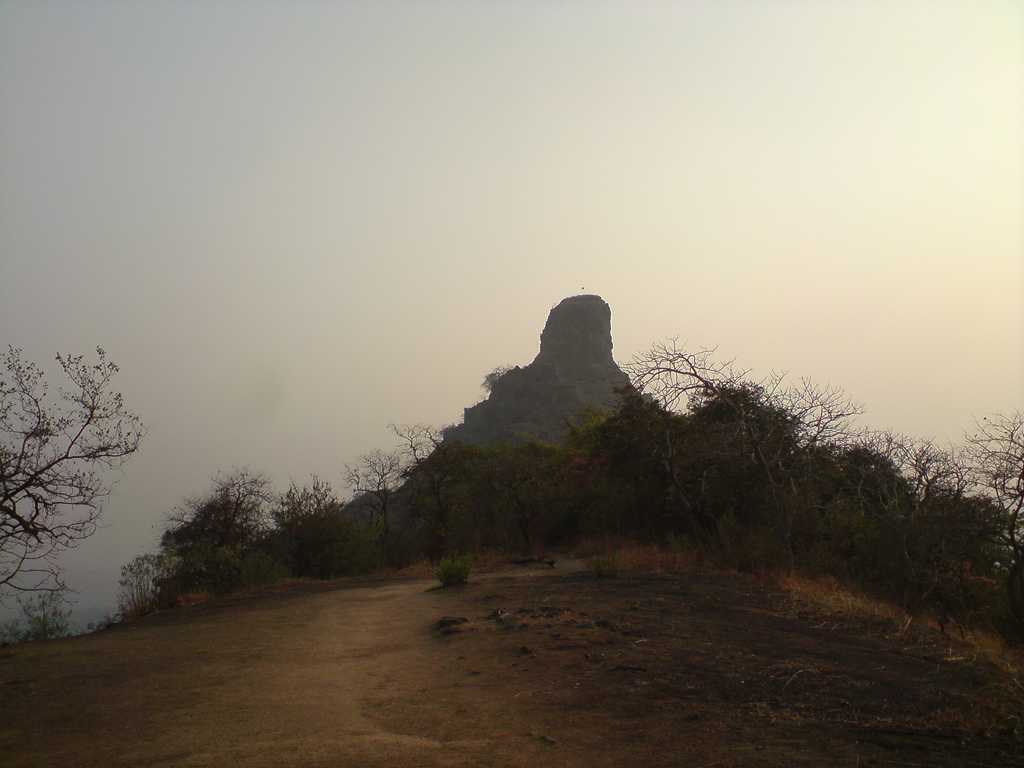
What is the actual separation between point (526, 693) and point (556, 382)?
6716 cm

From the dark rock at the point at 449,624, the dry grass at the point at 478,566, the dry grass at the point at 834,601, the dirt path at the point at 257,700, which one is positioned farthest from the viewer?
the dry grass at the point at 478,566

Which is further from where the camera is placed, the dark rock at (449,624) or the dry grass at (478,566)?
the dry grass at (478,566)

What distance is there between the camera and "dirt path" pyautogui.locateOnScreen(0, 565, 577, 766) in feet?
18.6

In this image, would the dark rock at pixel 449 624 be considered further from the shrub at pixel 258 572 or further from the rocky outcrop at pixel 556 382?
A: the rocky outcrop at pixel 556 382

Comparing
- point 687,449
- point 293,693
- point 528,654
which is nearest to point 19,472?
point 293,693

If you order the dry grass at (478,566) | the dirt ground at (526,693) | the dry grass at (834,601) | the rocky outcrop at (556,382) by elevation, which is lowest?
the dry grass at (834,601)

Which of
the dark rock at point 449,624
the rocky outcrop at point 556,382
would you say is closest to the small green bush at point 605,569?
the dark rock at point 449,624

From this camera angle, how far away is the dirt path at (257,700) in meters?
5.68

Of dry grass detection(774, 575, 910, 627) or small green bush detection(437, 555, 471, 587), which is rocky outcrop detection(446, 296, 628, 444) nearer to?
small green bush detection(437, 555, 471, 587)

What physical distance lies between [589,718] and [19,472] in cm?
1420

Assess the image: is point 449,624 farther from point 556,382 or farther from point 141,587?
point 556,382

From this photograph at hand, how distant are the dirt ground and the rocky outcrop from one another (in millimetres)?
52617

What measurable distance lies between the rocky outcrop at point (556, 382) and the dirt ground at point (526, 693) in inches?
2072

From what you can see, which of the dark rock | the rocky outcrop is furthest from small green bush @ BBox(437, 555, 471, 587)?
the rocky outcrop
